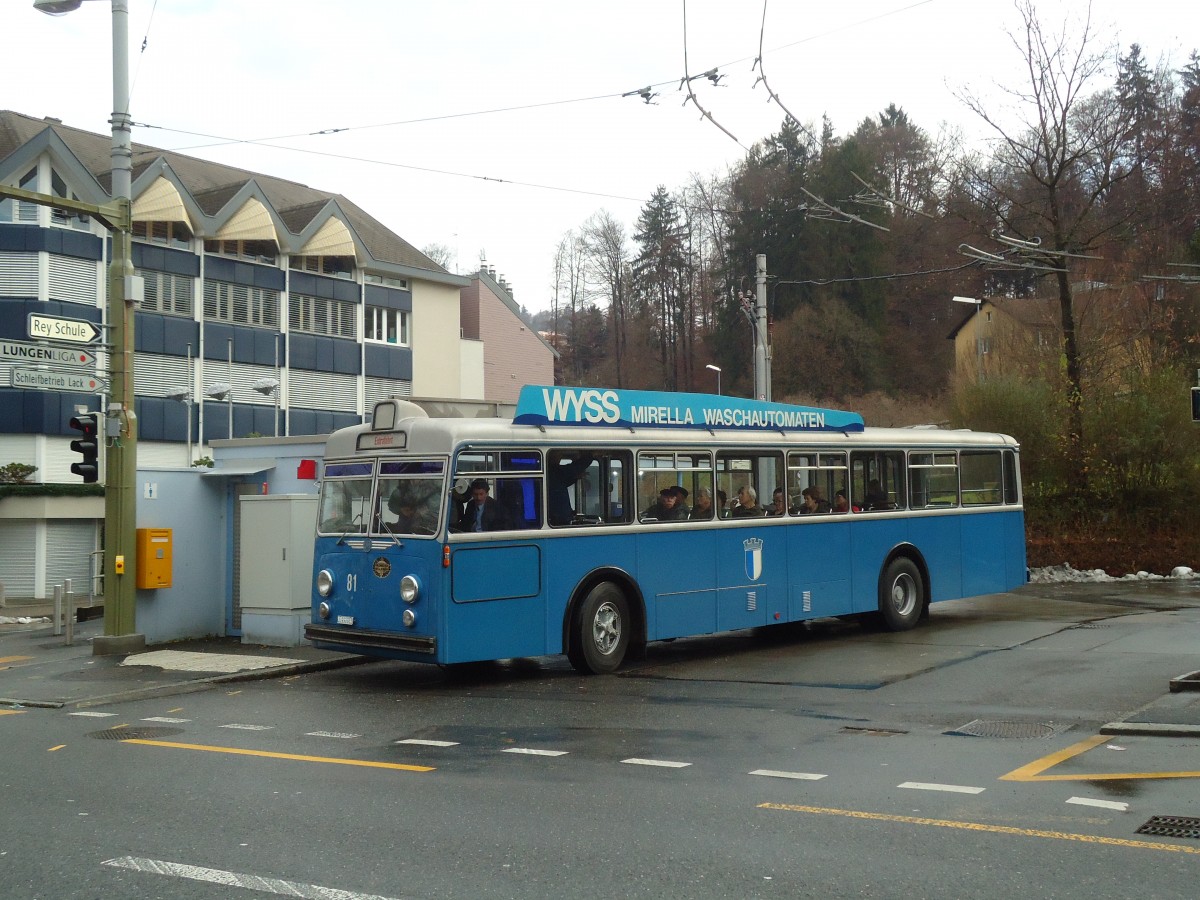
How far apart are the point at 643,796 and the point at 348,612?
19.8 ft

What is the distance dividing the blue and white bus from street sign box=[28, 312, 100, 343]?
4.19m

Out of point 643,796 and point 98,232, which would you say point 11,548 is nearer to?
point 98,232

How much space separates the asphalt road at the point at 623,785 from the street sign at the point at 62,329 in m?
5.19

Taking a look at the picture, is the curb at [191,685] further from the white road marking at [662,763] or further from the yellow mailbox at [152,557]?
the white road marking at [662,763]

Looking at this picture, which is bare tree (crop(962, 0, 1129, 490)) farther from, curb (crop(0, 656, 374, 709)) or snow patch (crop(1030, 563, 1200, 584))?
curb (crop(0, 656, 374, 709))

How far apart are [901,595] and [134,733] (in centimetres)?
→ 1053

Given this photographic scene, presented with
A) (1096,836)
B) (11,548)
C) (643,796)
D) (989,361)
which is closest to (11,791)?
(643,796)

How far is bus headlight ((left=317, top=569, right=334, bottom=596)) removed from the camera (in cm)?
1309

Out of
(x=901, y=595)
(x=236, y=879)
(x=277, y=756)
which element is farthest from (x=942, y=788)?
(x=901, y=595)

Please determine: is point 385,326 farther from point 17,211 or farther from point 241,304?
point 17,211

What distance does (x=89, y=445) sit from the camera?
51.5 feet

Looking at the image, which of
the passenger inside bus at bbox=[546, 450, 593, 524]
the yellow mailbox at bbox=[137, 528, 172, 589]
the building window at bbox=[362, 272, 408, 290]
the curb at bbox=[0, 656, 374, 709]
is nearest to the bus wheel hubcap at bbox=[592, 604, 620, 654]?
the passenger inside bus at bbox=[546, 450, 593, 524]

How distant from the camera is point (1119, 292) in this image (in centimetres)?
3631

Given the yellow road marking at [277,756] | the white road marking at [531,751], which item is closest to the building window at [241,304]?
the yellow road marking at [277,756]
